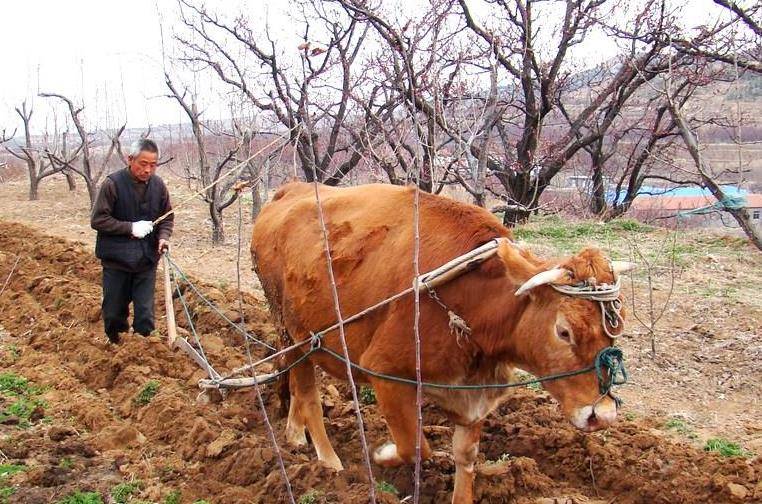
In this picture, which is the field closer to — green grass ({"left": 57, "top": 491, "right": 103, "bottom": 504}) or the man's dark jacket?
green grass ({"left": 57, "top": 491, "right": 103, "bottom": 504})

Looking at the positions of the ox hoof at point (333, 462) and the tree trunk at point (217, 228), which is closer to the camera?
the ox hoof at point (333, 462)

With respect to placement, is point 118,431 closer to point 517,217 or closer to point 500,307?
point 500,307

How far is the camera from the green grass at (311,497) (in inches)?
158

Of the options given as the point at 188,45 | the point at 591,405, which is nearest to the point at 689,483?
the point at 591,405

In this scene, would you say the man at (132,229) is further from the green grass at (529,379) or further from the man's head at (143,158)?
the green grass at (529,379)

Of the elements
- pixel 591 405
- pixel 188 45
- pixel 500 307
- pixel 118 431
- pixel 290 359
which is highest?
pixel 188 45

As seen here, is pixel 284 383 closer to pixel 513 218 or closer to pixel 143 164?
pixel 143 164

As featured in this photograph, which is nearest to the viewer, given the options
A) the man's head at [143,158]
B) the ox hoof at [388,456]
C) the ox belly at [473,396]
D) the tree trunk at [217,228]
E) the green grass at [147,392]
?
the ox belly at [473,396]

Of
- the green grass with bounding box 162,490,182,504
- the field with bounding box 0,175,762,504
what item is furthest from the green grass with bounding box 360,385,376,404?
the green grass with bounding box 162,490,182,504

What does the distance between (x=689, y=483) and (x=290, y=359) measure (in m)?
2.87

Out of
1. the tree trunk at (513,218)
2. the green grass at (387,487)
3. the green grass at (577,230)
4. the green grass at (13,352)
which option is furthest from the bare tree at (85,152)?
the green grass at (387,487)

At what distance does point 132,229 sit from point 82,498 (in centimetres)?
259

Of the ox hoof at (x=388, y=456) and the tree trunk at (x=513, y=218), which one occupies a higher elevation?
the tree trunk at (x=513, y=218)

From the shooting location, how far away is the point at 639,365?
21.7ft
